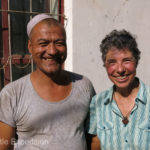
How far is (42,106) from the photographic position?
1.75 metres

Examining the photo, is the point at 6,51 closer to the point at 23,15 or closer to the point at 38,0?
the point at 23,15

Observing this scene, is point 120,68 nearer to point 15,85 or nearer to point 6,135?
point 15,85

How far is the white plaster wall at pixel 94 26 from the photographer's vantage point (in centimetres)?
322

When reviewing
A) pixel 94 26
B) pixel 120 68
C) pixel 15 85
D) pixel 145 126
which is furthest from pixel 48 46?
pixel 94 26

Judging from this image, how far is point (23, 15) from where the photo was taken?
121 inches

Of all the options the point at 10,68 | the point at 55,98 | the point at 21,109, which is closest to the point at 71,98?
the point at 55,98

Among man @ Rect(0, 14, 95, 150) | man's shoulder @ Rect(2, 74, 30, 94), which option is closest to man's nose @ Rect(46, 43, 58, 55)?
man @ Rect(0, 14, 95, 150)

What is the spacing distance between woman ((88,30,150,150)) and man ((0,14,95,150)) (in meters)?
0.23

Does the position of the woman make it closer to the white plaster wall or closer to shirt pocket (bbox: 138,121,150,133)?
shirt pocket (bbox: 138,121,150,133)

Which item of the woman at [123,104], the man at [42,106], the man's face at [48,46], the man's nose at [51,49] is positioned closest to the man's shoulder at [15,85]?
the man at [42,106]

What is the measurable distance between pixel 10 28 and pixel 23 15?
0.87 ft

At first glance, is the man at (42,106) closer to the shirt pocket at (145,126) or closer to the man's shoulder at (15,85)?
the man's shoulder at (15,85)

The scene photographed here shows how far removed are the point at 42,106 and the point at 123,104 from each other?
63 centimetres

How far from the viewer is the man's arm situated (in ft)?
5.69
